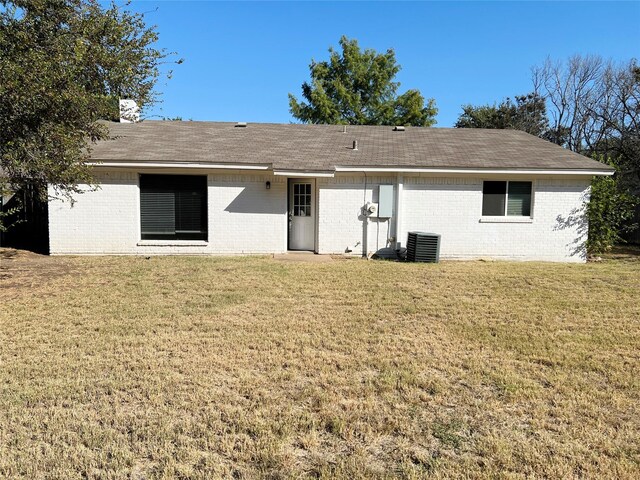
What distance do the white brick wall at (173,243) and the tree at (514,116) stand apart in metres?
25.6

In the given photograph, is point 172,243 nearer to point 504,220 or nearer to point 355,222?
point 355,222

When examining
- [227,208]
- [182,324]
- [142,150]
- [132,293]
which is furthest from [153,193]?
[182,324]

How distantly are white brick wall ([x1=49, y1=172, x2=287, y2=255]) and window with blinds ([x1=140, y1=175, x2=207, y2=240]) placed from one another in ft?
0.72

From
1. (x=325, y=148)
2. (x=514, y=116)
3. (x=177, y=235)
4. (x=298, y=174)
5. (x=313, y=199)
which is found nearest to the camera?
(x=298, y=174)

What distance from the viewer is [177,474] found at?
2.90 meters

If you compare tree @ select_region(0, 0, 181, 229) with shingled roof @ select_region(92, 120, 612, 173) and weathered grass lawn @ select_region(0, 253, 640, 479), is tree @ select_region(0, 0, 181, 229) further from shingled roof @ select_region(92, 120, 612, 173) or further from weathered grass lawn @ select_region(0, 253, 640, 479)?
shingled roof @ select_region(92, 120, 612, 173)

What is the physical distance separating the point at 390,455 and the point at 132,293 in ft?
20.6

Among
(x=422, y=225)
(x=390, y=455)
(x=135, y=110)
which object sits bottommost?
(x=390, y=455)

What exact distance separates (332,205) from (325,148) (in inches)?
94.6

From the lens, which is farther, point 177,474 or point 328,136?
point 328,136

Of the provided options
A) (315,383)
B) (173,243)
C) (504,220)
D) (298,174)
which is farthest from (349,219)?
(315,383)

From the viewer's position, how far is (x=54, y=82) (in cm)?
707

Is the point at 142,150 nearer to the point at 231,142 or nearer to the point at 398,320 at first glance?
the point at 231,142

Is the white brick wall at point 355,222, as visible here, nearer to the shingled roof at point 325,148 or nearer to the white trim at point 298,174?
the shingled roof at point 325,148
